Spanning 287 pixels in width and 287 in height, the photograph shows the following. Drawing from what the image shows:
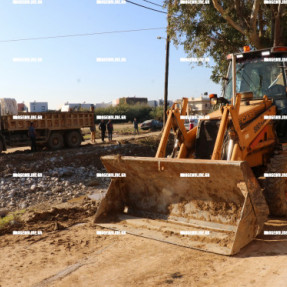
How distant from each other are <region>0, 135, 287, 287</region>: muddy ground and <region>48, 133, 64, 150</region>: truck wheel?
12282mm

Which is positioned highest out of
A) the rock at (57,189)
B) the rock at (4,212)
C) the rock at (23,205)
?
the rock at (57,189)

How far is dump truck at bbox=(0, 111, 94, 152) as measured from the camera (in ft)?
55.6

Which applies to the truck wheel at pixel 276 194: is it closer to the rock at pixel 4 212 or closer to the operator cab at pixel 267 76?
the operator cab at pixel 267 76

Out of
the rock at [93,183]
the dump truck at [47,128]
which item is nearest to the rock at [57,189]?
the rock at [93,183]

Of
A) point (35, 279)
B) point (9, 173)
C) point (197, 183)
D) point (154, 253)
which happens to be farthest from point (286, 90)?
point (9, 173)

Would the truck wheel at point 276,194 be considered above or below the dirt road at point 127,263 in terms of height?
above

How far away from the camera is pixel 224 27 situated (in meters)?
15.7

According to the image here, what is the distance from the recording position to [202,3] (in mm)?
14648

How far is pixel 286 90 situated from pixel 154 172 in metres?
2.95

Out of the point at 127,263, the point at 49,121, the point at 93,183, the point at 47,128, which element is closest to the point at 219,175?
the point at 127,263

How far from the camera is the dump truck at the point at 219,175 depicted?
492 centimetres

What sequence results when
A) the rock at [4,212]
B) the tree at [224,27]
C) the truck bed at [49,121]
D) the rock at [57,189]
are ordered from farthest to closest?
the truck bed at [49,121] < the tree at [224,27] < the rock at [57,189] < the rock at [4,212]

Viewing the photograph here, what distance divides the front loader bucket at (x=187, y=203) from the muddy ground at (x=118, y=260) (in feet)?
0.78

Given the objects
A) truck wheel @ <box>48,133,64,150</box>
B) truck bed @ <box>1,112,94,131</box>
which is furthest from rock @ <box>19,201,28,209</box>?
truck wheel @ <box>48,133,64,150</box>
